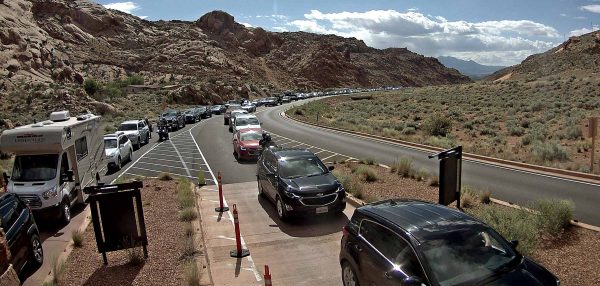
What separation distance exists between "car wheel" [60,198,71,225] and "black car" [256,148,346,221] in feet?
19.2

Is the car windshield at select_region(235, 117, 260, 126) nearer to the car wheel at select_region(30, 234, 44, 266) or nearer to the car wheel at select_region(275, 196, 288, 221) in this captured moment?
the car wheel at select_region(275, 196, 288, 221)

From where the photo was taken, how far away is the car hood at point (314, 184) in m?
12.1

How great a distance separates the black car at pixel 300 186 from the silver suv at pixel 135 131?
1756cm

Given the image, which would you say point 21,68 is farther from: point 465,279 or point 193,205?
point 465,279

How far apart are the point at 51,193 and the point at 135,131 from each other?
17.8 metres

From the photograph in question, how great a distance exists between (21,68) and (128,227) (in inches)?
2721

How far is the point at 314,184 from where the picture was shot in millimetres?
12398

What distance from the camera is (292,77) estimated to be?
132 metres

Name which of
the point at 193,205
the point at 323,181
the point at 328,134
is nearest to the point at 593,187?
the point at 323,181

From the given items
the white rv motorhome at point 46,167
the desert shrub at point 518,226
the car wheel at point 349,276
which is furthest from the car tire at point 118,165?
the desert shrub at point 518,226

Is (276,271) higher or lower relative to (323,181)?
lower

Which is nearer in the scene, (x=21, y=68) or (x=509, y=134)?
(x=509, y=134)

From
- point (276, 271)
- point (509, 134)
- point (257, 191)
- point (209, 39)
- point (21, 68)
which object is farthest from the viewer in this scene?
point (209, 39)

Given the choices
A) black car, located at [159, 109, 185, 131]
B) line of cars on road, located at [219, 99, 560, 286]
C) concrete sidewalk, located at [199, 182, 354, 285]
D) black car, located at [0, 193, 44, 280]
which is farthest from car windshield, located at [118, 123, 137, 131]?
line of cars on road, located at [219, 99, 560, 286]
